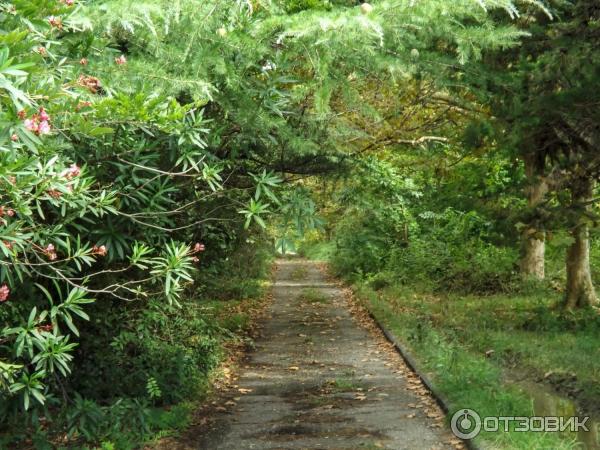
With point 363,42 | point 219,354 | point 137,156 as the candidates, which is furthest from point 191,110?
point 219,354

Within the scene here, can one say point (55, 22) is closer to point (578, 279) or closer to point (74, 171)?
point (74, 171)

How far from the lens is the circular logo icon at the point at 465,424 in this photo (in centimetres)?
686

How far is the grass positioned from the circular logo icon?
0.34ft

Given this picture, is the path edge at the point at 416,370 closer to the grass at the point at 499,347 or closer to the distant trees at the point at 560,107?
the grass at the point at 499,347

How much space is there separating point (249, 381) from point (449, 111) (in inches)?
374

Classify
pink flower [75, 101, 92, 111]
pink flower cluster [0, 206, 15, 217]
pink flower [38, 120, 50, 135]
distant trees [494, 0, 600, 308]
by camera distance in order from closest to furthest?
1. pink flower [38, 120, 50, 135]
2. pink flower cluster [0, 206, 15, 217]
3. pink flower [75, 101, 92, 111]
4. distant trees [494, 0, 600, 308]

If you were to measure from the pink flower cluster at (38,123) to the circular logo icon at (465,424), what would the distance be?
5056 millimetres

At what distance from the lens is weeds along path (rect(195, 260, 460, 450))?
281 inches

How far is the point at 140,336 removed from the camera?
8.28 metres

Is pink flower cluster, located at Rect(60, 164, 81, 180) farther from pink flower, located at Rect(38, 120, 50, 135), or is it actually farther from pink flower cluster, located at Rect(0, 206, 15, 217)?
pink flower, located at Rect(38, 120, 50, 135)

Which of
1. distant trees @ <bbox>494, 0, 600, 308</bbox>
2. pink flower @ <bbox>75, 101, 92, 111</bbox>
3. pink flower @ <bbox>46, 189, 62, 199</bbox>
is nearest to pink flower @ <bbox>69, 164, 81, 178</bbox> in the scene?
pink flower @ <bbox>46, 189, 62, 199</bbox>

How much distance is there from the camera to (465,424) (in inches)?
279

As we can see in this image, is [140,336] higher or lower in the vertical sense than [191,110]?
lower

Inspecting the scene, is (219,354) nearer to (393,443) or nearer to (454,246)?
(393,443)
